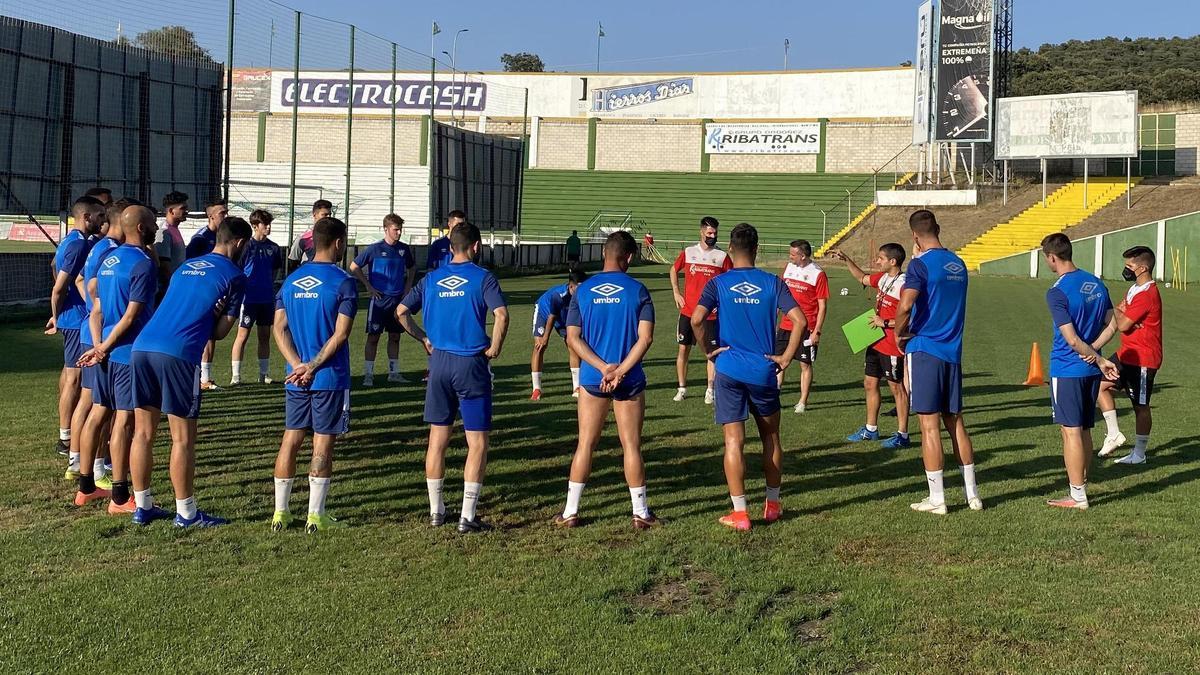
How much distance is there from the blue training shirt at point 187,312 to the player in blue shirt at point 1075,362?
18.5ft

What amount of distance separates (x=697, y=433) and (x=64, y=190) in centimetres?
1663

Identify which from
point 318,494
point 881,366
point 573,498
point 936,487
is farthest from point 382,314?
point 936,487

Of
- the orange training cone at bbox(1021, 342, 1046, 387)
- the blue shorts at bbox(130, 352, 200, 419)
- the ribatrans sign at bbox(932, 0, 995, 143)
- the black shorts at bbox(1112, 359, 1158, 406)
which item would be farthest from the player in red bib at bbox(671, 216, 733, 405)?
the ribatrans sign at bbox(932, 0, 995, 143)

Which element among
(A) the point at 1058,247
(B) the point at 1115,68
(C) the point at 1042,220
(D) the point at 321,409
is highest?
(B) the point at 1115,68

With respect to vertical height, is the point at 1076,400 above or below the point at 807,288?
below

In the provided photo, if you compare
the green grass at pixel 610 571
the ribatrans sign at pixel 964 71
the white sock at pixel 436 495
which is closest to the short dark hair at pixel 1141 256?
the green grass at pixel 610 571

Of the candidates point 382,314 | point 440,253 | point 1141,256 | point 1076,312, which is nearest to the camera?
point 1076,312

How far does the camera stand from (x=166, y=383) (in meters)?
6.77

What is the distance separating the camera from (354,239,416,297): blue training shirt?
1310 cm

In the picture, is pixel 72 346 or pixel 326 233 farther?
pixel 72 346

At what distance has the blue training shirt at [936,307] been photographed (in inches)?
301

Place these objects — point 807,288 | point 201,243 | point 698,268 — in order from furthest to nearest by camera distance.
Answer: point 698,268
point 807,288
point 201,243

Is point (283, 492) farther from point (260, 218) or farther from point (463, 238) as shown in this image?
point (260, 218)

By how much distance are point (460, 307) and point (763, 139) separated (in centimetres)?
6178
